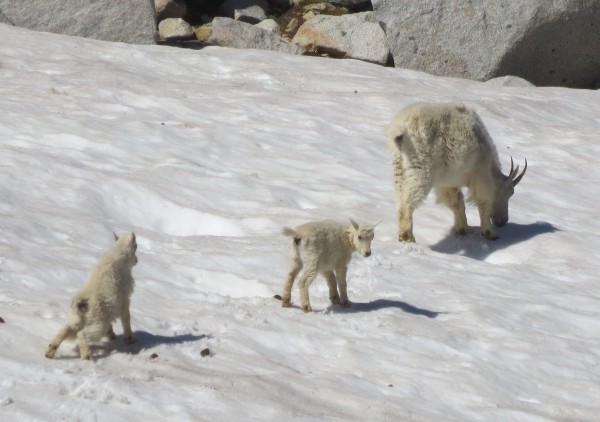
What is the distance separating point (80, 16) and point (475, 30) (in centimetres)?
764

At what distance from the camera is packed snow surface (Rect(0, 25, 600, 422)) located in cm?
769

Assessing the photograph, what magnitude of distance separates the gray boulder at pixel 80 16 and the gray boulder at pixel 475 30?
190 inches

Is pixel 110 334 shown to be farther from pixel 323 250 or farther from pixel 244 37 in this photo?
pixel 244 37

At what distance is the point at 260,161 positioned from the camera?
15.1 m

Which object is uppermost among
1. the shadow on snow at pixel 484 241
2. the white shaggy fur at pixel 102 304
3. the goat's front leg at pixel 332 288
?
the white shaggy fur at pixel 102 304

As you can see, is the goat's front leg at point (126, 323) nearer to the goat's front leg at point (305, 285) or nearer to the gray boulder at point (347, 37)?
the goat's front leg at point (305, 285)

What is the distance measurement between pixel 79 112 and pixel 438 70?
8.63m

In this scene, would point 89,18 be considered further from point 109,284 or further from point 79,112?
point 109,284

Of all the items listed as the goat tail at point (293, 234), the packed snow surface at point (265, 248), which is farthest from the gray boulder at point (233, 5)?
the goat tail at point (293, 234)

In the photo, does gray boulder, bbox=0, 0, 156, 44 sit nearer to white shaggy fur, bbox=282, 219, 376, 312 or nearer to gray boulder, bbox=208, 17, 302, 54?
gray boulder, bbox=208, 17, 302, 54

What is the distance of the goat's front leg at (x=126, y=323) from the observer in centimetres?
793

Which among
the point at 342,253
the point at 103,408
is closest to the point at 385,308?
the point at 342,253

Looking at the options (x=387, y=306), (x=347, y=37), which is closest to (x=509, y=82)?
(x=347, y=37)

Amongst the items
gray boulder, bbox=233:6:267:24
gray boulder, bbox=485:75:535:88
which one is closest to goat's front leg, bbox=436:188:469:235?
gray boulder, bbox=485:75:535:88
